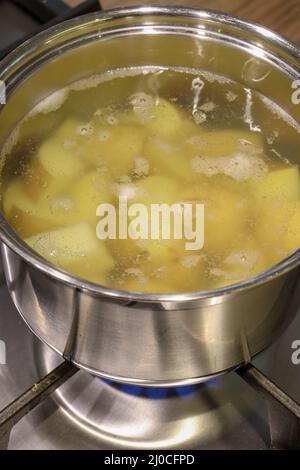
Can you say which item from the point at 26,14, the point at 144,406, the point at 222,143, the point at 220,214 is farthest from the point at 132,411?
the point at 26,14

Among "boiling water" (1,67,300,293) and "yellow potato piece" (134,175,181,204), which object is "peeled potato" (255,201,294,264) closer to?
"boiling water" (1,67,300,293)

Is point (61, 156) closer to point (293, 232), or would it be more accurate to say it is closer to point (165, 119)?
point (165, 119)

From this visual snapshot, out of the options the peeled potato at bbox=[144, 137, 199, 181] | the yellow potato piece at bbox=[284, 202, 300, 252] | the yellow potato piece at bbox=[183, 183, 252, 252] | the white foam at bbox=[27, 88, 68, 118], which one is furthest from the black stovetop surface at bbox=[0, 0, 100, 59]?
the yellow potato piece at bbox=[284, 202, 300, 252]

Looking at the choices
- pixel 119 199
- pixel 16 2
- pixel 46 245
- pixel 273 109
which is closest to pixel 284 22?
pixel 273 109

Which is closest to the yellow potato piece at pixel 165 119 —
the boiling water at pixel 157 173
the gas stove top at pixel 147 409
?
the boiling water at pixel 157 173

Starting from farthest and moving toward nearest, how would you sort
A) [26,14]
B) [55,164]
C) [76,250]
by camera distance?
[26,14], [55,164], [76,250]

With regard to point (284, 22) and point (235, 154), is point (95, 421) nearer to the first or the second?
point (235, 154)
